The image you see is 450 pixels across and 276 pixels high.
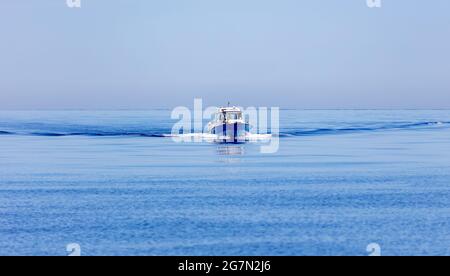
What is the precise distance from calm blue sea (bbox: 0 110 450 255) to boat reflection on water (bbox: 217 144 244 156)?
62 cm

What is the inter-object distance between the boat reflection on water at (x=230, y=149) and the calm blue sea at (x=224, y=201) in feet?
2.04

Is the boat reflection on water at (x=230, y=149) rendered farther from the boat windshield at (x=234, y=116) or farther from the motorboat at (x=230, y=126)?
the boat windshield at (x=234, y=116)

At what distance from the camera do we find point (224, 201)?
48500mm

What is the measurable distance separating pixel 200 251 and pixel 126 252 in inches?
113

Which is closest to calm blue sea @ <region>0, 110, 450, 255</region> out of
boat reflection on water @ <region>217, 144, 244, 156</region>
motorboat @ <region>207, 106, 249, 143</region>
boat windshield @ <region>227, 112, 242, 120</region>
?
boat reflection on water @ <region>217, 144, 244, 156</region>

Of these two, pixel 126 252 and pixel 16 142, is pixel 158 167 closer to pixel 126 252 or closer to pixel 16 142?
pixel 126 252

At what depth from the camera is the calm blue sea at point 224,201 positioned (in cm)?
3600

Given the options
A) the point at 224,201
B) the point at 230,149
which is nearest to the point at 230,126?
the point at 230,149

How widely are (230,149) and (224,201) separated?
146 feet

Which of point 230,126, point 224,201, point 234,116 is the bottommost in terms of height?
point 224,201

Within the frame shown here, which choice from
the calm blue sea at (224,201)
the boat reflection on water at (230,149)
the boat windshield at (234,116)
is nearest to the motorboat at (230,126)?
the boat windshield at (234,116)

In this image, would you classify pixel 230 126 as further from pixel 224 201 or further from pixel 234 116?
pixel 224 201

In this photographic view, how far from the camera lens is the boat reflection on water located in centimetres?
8667

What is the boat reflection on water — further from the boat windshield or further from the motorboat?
the boat windshield
